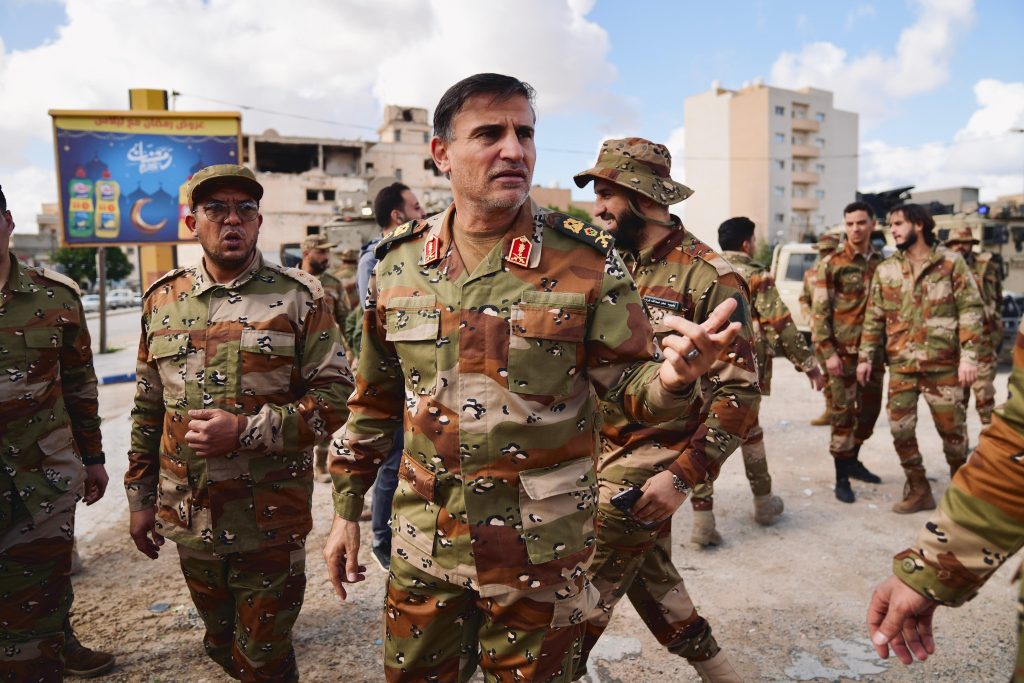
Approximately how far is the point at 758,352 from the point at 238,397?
3.32 meters

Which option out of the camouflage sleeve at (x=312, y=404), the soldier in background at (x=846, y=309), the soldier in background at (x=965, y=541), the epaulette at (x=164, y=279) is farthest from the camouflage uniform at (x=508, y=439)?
the soldier in background at (x=846, y=309)

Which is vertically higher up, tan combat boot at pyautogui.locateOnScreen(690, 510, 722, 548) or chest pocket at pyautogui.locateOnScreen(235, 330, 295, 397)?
chest pocket at pyautogui.locateOnScreen(235, 330, 295, 397)

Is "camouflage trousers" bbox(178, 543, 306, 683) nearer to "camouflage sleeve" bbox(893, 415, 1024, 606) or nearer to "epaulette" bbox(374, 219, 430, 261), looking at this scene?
"epaulette" bbox(374, 219, 430, 261)

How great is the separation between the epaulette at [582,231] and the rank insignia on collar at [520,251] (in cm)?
13

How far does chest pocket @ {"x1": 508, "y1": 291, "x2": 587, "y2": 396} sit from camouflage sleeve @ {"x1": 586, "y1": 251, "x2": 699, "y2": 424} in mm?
64

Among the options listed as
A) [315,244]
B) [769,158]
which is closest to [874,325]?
[315,244]

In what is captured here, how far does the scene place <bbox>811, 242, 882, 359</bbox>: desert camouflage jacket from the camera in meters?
6.21

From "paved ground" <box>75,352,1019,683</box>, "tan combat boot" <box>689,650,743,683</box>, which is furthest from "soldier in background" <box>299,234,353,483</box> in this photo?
"tan combat boot" <box>689,650,743,683</box>

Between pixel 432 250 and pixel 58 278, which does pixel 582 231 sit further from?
pixel 58 278

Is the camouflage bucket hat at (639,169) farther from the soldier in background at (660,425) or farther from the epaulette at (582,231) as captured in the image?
the epaulette at (582,231)

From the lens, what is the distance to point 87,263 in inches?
2181

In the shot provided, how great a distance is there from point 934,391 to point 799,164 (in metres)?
55.2

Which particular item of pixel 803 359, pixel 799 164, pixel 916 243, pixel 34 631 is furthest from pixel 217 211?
pixel 799 164

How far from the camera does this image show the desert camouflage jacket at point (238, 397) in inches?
107
